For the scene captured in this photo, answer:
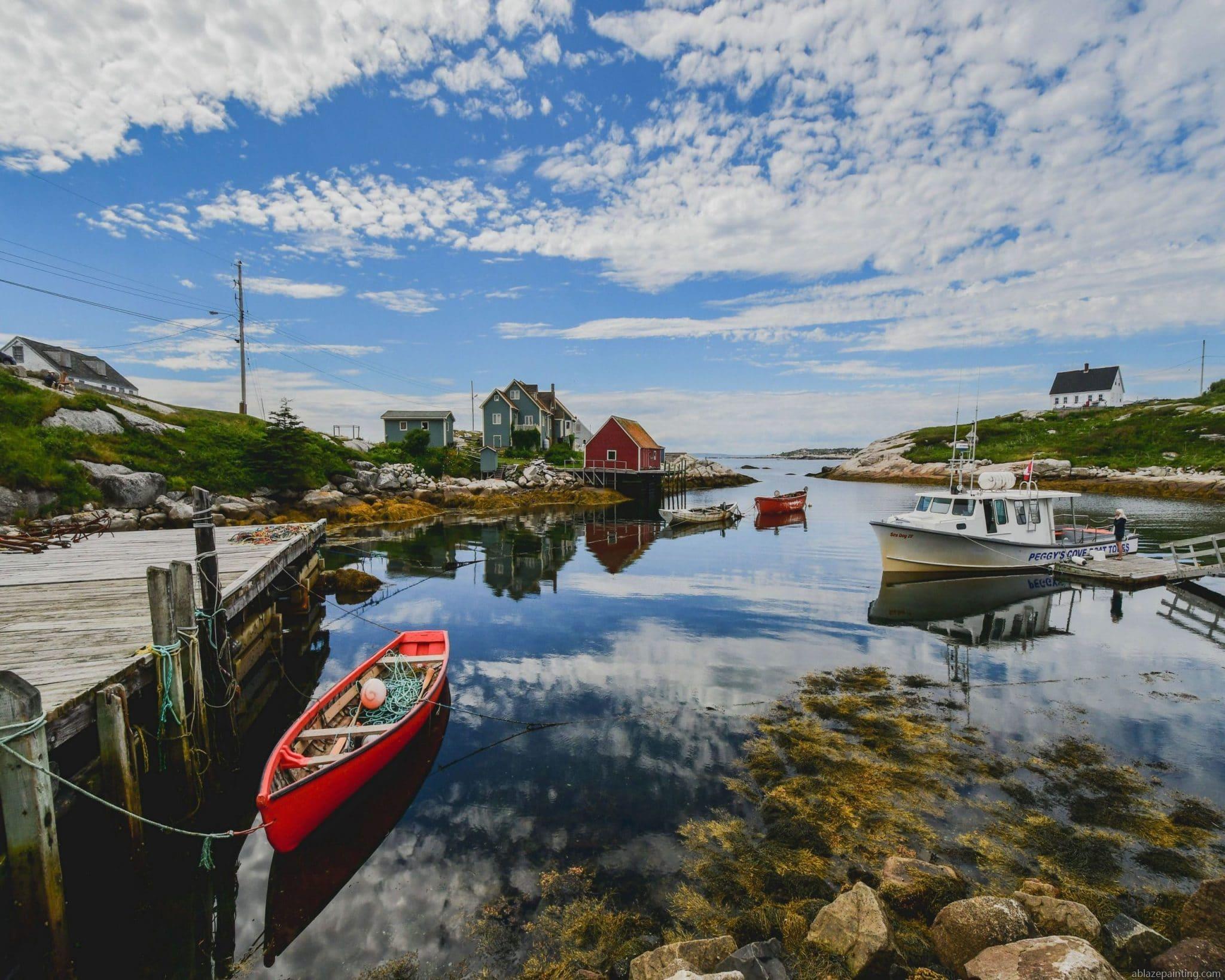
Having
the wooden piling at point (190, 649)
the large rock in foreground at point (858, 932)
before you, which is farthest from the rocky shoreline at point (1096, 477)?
the wooden piling at point (190, 649)

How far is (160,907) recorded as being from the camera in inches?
251

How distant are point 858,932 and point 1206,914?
339 cm

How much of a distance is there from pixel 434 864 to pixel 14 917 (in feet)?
12.8

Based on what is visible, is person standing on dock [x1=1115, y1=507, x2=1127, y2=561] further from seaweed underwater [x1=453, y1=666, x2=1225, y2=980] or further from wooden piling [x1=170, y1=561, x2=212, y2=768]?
wooden piling [x1=170, y1=561, x2=212, y2=768]

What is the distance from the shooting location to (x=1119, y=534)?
26031 millimetres

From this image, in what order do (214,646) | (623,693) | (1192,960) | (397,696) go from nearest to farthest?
(1192,960), (214,646), (397,696), (623,693)

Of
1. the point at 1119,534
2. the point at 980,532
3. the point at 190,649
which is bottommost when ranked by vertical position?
the point at 1119,534

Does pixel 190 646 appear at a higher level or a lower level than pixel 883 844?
higher

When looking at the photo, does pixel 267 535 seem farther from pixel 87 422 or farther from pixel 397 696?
pixel 87 422

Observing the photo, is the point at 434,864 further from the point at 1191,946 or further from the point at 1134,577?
the point at 1134,577

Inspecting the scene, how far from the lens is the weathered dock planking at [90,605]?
6.34m

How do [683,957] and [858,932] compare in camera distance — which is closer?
[683,957]

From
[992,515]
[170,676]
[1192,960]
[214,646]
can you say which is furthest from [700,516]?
[1192,960]

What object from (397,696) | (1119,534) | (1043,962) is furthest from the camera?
(1119,534)
